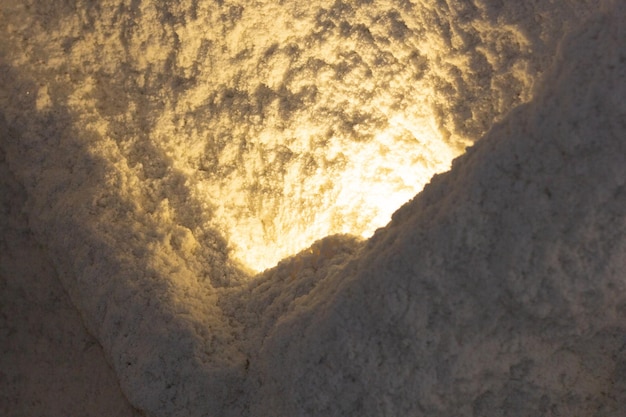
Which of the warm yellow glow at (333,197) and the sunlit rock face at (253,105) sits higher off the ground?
the sunlit rock face at (253,105)

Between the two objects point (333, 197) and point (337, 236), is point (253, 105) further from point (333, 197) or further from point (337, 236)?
point (337, 236)

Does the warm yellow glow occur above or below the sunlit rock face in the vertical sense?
below

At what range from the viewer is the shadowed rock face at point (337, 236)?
1.47 metres

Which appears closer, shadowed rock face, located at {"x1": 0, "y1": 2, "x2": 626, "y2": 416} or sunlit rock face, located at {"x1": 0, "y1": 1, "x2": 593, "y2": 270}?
shadowed rock face, located at {"x1": 0, "y1": 2, "x2": 626, "y2": 416}

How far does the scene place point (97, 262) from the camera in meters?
2.02

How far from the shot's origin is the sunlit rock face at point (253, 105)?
7.54 feet

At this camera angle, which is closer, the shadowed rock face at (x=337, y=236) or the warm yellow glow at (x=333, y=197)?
the shadowed rock face at (x=337, y=236)

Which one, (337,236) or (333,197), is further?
(333,197)

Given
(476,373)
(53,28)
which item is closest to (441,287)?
(476,373)

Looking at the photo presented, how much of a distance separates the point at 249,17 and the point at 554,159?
1.34 m

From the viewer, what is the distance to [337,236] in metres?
2.03

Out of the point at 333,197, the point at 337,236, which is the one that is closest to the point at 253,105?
the point at 333,197

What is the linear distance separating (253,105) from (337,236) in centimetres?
68

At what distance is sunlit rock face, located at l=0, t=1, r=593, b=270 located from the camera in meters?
2.30
